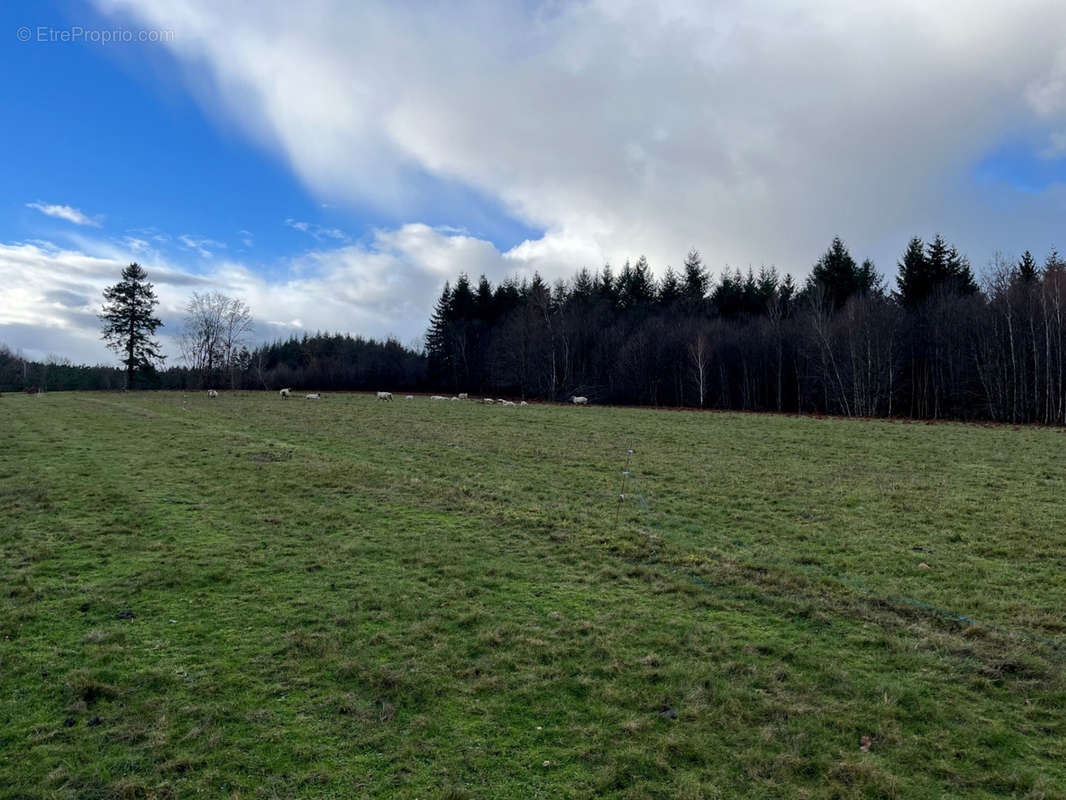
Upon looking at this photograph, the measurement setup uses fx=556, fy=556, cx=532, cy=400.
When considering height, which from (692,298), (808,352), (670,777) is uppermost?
(692,298)

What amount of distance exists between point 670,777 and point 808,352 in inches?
2093

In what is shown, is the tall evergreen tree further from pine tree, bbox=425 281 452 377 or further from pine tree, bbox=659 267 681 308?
pine tree, bbox=425 281 452 377

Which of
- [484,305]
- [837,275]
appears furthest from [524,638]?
[484,305]

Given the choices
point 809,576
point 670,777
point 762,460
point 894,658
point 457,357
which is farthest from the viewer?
point 457,357

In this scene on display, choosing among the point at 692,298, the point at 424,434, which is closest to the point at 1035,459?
the point at 424,434

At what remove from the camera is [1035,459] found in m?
18.8

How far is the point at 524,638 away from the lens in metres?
6.55

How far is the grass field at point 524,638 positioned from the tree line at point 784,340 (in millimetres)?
35724

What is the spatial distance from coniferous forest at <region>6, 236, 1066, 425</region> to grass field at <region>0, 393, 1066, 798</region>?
35.8m

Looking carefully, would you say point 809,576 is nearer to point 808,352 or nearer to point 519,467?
Result: point 519,467

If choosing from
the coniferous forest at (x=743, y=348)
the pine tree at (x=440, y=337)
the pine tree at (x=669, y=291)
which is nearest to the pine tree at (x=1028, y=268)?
the coniferous forest at (x=743, y=348)

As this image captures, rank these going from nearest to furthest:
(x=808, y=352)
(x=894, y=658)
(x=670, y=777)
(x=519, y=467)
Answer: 1. (x=670, y=777)
2. (x=894, y=658)
3. (x=519, y=467)
4. (x=808, y=352)

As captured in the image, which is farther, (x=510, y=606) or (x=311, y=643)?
(x=510, y=606)

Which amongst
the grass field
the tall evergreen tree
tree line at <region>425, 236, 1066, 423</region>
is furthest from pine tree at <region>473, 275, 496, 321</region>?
the grass field
